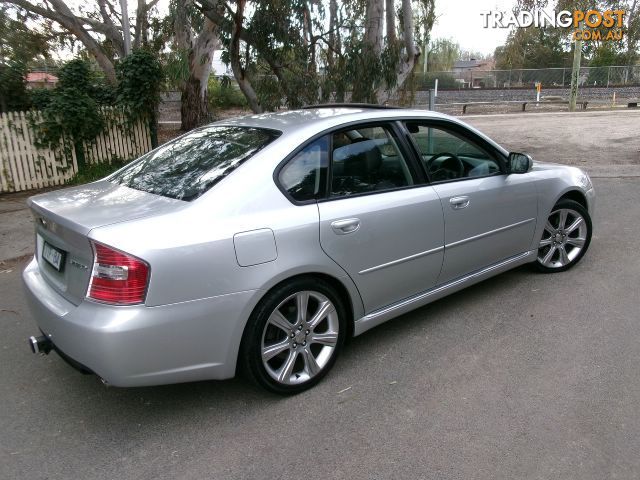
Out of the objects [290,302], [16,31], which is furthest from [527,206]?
[16,31]

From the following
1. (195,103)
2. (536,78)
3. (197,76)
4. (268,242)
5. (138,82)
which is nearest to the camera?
(268,242)

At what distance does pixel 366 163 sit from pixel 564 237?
2503 mm

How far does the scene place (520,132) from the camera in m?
17.0

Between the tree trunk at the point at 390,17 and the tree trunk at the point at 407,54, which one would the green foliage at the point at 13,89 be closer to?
the tree trunk at the point at 407,54

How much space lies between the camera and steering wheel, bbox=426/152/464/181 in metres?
3.90

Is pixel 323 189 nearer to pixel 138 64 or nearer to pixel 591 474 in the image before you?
pixel 591 474

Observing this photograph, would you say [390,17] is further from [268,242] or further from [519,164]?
[268,242]

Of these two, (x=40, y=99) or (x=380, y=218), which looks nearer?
(x=380, y=218)

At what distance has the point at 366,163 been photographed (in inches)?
139

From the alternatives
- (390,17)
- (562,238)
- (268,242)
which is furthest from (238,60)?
→ (268,242)

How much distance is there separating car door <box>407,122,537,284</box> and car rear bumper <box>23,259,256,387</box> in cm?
178

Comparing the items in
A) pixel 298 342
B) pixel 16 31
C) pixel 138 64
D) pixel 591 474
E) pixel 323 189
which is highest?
pixel 16 31

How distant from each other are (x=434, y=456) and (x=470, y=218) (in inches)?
75.6

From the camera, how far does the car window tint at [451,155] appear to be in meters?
4.02
